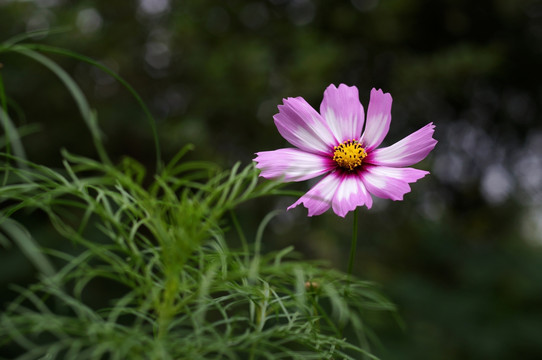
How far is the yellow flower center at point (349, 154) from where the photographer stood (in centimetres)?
37

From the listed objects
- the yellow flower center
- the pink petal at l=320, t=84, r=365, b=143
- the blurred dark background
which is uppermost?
the blurred dark background

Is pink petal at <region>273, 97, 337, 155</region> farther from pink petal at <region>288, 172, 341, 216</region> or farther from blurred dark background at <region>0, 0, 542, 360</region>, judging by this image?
blurred dark background at <region>0, 0, 542, 360</region>

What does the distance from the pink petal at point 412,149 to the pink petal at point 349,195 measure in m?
0.03

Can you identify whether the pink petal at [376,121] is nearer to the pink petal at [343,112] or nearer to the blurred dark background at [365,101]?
the pink petal at [343,112]

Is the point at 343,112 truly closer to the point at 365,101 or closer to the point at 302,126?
the point at 302,126

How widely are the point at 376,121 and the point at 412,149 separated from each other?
1.6 inches

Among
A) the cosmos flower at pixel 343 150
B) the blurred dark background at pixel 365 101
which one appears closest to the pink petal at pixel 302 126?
the cosmos flower at pixel 343 150

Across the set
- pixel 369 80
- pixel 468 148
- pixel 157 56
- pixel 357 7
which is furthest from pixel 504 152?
pixel 157 56

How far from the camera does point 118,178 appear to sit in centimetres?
30

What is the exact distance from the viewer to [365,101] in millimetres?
3299

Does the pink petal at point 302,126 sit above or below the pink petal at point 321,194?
above

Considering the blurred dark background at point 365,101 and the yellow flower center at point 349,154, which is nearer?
the yellow flower center at point 349,154

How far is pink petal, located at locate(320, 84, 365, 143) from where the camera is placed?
1.22 feet

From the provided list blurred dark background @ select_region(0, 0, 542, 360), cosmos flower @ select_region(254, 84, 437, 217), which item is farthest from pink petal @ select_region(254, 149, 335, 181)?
blurred dark background @ select_region(0, 0, 542, 360)
